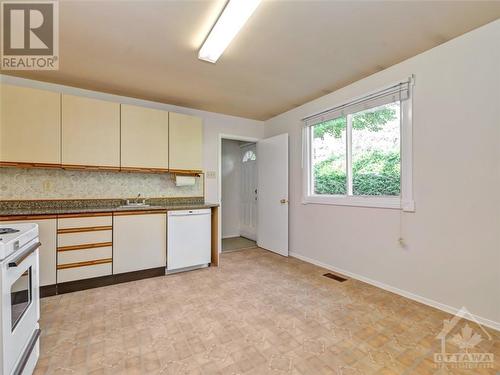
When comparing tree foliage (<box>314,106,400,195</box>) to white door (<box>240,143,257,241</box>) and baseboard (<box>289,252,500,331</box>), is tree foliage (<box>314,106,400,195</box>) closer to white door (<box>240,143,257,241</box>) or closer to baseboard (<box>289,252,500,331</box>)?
baseboard (<box>289,252,500,331</box>)

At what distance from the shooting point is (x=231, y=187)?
18.7 feet

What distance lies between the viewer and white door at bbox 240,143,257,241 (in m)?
5.28

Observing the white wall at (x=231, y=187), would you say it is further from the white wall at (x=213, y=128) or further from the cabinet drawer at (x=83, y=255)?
the cabinet drawer at (x=83, y=255)

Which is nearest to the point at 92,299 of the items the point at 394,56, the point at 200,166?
the point at 200,166

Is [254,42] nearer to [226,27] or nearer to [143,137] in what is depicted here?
[226,27]

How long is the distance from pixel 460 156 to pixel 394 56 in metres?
1.19

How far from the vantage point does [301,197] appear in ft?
12.7

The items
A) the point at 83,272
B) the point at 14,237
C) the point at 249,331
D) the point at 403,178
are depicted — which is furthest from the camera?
the point at 83,272

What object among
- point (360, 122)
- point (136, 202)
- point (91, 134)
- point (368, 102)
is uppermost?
point (368, 102)

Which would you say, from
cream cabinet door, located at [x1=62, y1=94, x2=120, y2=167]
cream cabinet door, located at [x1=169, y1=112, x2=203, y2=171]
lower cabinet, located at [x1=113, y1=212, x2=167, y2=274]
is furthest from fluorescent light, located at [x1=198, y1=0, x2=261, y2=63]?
lower cabinet, located at [x1=113, y1=212, x2=167, y2=274]

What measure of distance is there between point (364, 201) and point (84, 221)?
330cm

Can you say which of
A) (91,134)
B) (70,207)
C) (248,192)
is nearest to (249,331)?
(70,207)

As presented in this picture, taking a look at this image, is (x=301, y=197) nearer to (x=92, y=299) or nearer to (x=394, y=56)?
(x=394, y=56)

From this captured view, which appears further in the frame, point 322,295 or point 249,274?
point 249,274
